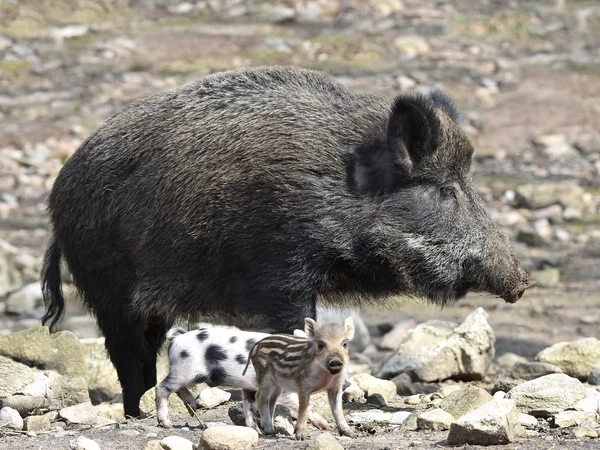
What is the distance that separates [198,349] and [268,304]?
29.3 inches

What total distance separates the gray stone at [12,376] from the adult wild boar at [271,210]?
0.68 m

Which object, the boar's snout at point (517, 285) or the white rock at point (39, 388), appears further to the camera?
the boar's snout at point (517, 285)

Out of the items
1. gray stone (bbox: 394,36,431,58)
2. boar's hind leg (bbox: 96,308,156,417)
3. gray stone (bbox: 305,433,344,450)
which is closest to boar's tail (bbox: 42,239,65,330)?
boar's hind leg (bbox: 96,308,156,417)

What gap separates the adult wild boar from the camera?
6.89 metres

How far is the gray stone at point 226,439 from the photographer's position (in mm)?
5262

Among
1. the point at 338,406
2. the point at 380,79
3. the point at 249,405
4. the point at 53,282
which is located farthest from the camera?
the point at 380,79

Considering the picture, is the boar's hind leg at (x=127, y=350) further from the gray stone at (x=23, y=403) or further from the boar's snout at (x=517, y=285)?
the boar's snout at (x=517, y=285)

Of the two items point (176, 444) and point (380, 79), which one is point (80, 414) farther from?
point (380, 79)

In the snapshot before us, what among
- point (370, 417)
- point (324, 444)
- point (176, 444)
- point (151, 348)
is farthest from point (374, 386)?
point (324, 444)

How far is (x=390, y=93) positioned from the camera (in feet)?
60.3

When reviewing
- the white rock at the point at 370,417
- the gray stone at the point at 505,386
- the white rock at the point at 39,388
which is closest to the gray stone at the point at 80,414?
the white rock at the point at 39,388

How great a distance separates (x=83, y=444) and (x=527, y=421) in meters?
2.25

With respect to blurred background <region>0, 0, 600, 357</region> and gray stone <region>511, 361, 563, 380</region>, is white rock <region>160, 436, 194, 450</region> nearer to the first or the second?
gray stone <region>511, 361, 563, 380</region>

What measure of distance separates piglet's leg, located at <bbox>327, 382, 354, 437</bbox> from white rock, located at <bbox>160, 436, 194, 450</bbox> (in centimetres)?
69
